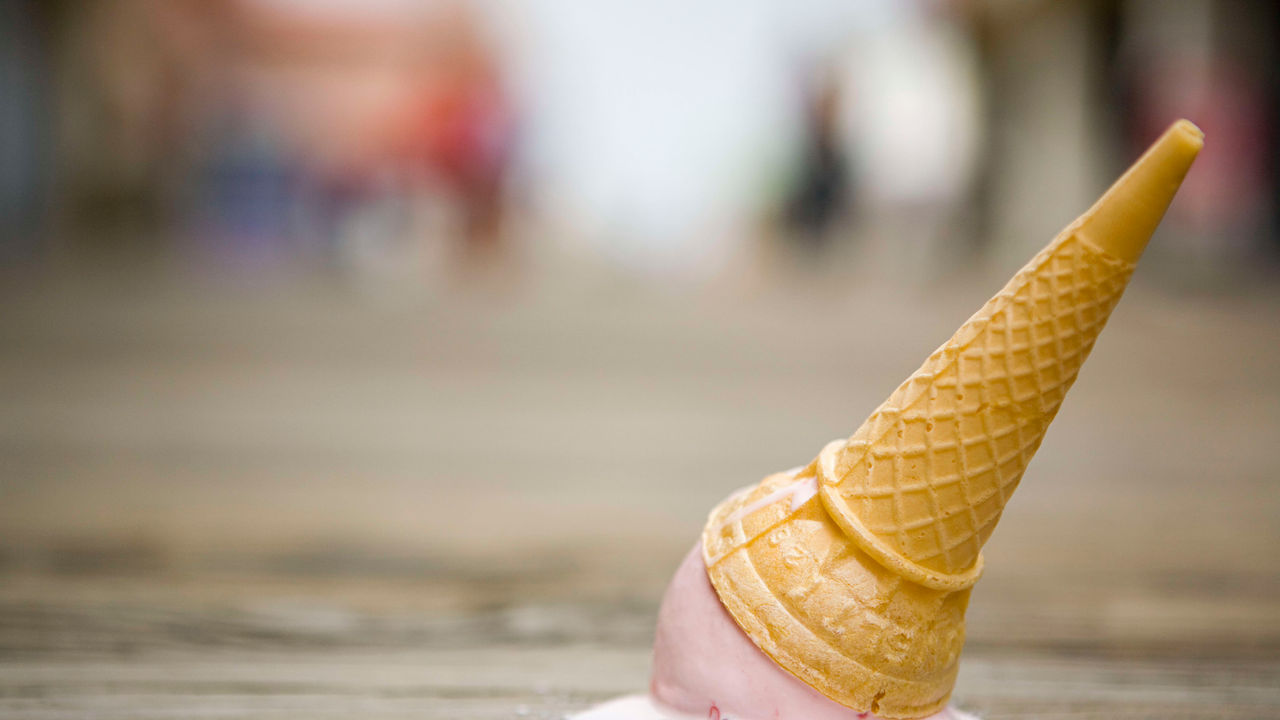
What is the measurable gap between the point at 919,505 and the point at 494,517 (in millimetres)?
1058

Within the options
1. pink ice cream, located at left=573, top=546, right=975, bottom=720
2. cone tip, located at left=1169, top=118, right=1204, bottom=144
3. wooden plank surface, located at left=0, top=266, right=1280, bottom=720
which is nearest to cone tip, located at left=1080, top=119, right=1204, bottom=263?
cone tip, located at left=1169, top=118, right=1204, bottom=144

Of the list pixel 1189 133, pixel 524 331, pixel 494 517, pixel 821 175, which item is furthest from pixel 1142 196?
pixel 821 175

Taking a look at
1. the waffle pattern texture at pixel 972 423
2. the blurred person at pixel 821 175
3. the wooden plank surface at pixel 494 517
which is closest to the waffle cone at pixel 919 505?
the waffle pattern texture at pixel 972 423

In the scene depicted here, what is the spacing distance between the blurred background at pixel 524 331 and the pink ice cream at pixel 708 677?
163mm

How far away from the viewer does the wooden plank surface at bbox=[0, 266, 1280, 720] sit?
89 cm

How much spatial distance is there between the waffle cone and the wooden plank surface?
9.8 inches

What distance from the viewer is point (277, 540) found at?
139cm

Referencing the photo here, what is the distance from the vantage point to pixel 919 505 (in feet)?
1.99

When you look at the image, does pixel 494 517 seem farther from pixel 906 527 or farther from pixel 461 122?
pixel 461 122

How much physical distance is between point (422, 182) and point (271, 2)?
5.11 feet

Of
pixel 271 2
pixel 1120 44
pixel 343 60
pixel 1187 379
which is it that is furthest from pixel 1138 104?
pixel 271 2

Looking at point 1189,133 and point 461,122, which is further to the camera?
point 461,122

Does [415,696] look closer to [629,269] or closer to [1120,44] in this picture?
[1120,44]

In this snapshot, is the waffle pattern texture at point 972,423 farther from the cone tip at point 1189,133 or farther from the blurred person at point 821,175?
the blurred person at point 821,175
